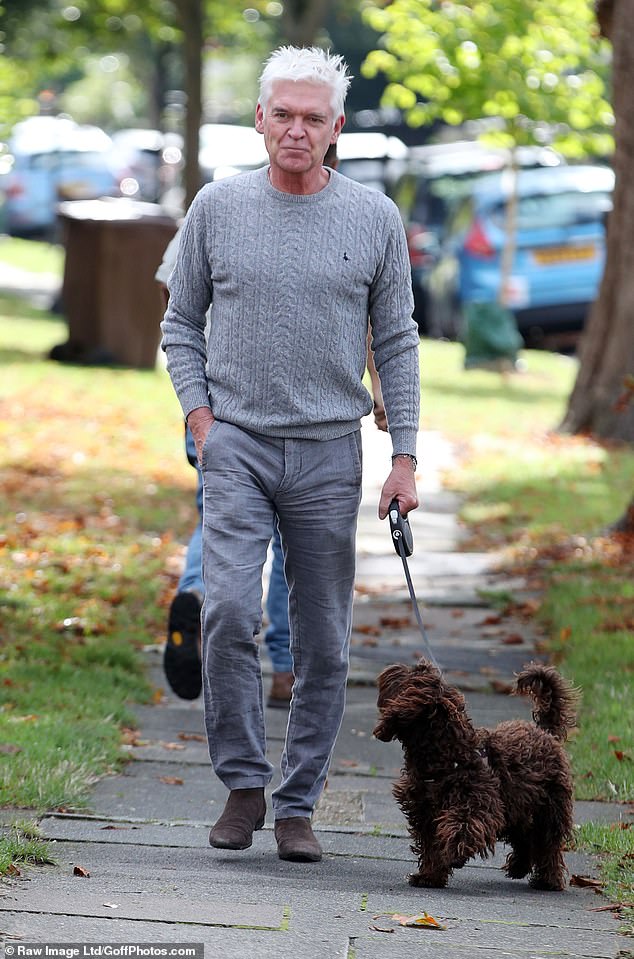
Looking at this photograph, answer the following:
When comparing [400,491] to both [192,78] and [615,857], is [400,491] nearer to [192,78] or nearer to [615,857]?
[615,857]

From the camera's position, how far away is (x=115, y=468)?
1199 cm

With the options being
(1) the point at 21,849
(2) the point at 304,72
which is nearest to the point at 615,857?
(1) the point at 21,849

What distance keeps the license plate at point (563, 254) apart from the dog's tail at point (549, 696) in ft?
58.7

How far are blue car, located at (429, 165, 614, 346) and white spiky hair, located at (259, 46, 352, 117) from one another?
1719 centimetres

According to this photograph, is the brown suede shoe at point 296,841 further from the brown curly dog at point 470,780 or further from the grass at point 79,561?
the grass at point 79,561

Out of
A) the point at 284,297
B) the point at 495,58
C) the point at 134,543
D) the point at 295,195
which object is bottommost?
the point at 134,543

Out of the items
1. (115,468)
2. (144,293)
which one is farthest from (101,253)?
(115,468)

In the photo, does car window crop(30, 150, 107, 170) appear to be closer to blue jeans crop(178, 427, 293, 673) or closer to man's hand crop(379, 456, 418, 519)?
blue jeans crop(178, 427, 293, 673)

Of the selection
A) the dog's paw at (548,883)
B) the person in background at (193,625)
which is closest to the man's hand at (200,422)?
the person in background at (193,625)

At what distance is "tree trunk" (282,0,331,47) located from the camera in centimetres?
1878

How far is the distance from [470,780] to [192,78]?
17.1 m

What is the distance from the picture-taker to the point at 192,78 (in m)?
19.9

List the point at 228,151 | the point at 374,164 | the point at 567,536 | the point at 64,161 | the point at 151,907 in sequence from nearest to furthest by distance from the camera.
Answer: the point at 151,907 < the point at 567,536 < the point at 374,164 < the point at 228,151 < the point at 64,161

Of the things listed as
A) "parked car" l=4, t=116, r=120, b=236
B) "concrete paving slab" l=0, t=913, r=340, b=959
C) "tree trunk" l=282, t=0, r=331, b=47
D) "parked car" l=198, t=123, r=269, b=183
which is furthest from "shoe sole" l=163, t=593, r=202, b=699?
"parked car" l=4, t=116, r=120, b=236
